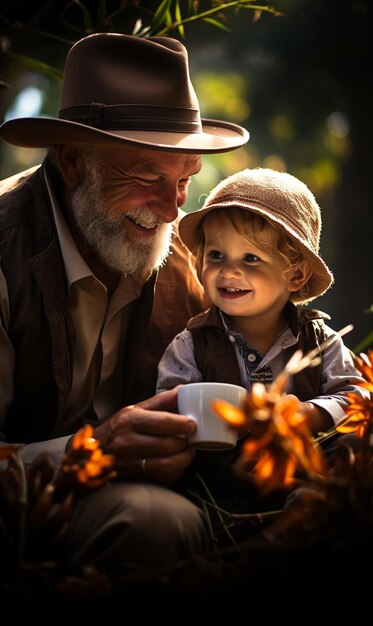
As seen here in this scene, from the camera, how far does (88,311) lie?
2830mm

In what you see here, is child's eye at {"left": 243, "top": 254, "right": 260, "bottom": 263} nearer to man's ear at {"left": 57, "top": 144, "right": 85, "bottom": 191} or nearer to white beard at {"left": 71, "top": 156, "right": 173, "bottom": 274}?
white beard at {"left": 71, "top": 156, "right": 173, "bottom": 274}

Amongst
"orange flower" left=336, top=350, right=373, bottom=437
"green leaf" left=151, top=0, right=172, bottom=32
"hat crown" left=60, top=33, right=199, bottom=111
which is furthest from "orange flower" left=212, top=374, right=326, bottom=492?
"green leaf" left=151, top=0, right=172, bottom=32

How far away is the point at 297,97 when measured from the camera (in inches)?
475

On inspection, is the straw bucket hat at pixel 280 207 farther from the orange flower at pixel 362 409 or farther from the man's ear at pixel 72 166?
the orange flower at pixel 362 409

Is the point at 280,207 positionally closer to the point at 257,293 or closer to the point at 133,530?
the point at 257,293

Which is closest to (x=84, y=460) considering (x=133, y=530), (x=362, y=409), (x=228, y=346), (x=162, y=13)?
(x=133, y=530)

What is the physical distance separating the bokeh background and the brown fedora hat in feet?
6.19

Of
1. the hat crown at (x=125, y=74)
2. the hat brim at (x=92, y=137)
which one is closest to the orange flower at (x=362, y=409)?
the hat brim at (x=92, y=137)

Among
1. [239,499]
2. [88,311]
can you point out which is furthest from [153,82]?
[239,499]

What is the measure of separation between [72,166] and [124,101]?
331 mm

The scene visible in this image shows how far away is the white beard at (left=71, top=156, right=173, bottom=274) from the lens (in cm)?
282

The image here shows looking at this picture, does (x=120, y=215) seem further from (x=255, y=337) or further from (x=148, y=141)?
(x=255, y=337)

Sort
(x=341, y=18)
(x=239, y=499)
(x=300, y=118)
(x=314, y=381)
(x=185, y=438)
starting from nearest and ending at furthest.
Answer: (x=185, y=438)
(x=239, y=499)
(x=314, y=381)
(x=341, y=18)
(x=300, y=118)

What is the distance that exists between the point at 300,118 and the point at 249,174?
10.1 metres
